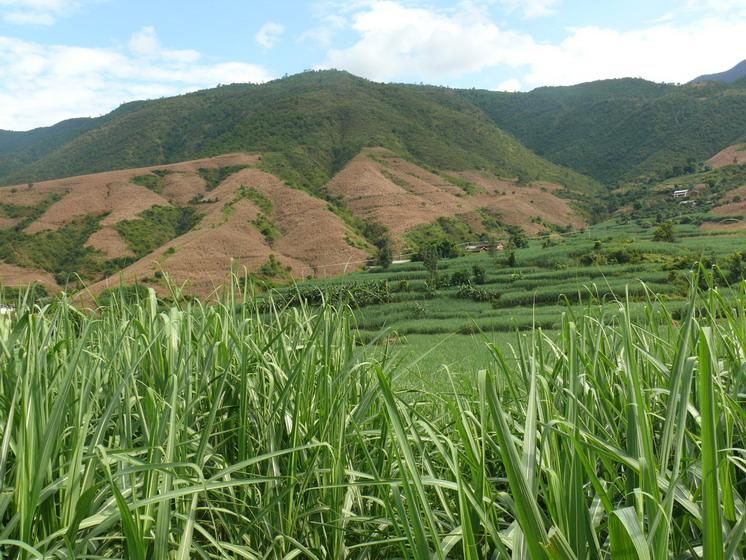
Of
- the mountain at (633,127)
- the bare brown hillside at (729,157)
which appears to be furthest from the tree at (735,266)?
the mountain at (633,127)

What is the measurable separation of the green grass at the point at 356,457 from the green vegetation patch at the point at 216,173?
6374 cm

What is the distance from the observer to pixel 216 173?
65.9 meters

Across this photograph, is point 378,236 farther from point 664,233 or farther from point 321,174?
point 664,233

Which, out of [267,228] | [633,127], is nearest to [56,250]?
[267,228]

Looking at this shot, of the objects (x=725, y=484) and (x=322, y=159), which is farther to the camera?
(x=322, y=159)

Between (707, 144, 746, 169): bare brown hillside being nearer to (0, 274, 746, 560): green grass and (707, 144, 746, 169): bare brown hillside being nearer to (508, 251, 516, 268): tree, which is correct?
(508, 251, 516, 268): tree

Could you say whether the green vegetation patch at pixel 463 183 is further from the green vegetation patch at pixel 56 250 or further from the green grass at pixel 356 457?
the green grass at pixel 356 457

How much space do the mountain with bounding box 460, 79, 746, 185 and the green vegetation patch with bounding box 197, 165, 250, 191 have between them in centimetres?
5216

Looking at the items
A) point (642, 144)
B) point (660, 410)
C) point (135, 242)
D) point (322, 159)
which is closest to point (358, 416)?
point (660, 410)

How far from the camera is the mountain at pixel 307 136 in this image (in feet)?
245

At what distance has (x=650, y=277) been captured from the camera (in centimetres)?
2977

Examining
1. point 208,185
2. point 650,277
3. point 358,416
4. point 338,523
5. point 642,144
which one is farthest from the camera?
point 642,144

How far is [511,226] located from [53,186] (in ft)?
157

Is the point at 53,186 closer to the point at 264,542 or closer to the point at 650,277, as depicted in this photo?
the point at 650,277
